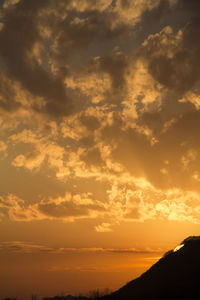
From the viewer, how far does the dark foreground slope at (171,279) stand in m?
33.7

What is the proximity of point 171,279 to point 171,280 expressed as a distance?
0.74ft

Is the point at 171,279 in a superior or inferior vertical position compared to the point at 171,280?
superior

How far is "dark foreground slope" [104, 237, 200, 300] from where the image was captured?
33688 mm

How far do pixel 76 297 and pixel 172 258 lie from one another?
45.1 ft

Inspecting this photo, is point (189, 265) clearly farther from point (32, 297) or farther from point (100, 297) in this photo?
point (32, 297)

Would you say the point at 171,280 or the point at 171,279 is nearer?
the point at 171,280

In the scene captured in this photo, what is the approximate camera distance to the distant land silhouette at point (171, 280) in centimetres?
3370

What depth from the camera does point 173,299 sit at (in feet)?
106

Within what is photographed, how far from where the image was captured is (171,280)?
3638 centimetres

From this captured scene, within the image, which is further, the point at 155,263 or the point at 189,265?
the point at 155,263

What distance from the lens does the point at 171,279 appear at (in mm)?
36594

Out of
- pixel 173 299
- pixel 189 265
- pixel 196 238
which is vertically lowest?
pixel 173 299

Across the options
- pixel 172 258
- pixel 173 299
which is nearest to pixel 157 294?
pixel 173 299

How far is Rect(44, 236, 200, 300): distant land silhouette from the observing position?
33.7 metres
